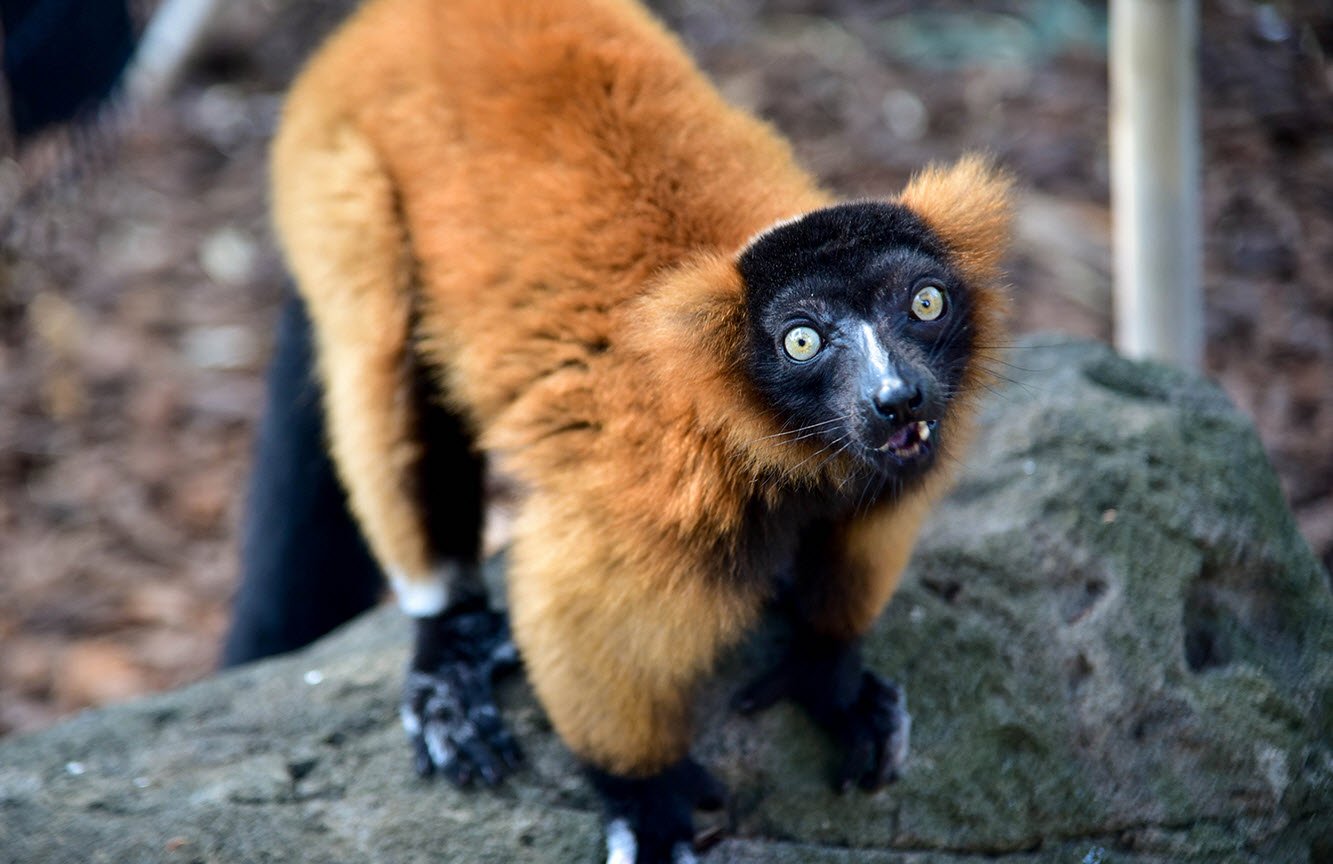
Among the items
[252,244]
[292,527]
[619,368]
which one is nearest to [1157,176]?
[619,368]

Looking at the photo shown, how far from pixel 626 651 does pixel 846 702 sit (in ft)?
2.39

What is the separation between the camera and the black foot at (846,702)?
12.2ft

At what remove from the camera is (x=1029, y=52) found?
Answer: 916cm

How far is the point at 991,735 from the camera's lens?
3.79m

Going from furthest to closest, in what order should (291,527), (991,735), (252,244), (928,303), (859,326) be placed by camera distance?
(252,244), (291,527), (991,735), (928,303), (859,326)

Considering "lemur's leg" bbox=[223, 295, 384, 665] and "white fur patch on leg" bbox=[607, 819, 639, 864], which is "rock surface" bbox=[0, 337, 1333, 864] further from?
"lemur's leg" bbox=[223, 295, 384, 665]

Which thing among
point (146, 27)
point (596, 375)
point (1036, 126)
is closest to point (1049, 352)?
point (596, 375)

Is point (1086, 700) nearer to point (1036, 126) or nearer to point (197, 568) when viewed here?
point (197, 568)

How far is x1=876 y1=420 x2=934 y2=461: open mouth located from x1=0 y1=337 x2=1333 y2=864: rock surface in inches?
26.8

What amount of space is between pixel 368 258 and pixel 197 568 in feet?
10.7

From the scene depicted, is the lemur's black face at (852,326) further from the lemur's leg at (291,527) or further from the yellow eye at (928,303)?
the lemur's leg at (291,527)

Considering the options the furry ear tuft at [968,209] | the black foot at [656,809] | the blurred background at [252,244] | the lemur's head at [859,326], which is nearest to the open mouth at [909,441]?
the lemur's head at [859,326]

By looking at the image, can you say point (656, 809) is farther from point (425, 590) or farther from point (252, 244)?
point (252, 244)

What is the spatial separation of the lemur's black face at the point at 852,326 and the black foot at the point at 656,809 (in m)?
1.05
